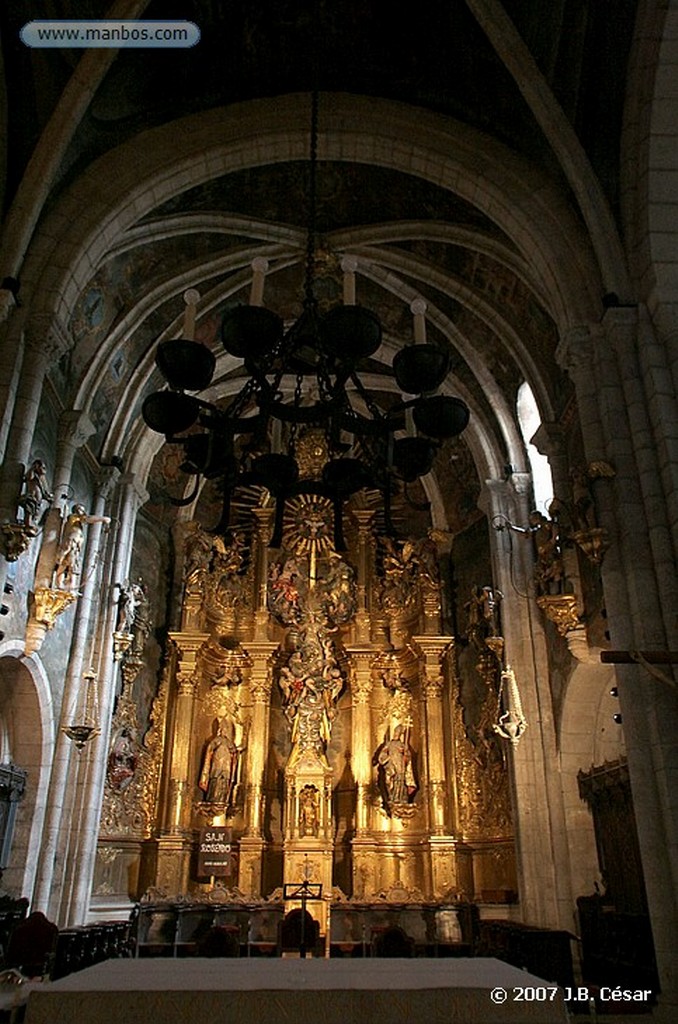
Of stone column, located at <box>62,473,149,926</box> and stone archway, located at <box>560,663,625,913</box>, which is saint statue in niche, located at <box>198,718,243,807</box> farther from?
stone archway, located at <box>560,663,625,913</box>

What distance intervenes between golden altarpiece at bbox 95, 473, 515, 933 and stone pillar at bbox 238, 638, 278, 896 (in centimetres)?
3

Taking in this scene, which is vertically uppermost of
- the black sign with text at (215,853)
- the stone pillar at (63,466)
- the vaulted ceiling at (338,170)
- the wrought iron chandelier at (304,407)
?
the vaulted ceiling at (338,170)

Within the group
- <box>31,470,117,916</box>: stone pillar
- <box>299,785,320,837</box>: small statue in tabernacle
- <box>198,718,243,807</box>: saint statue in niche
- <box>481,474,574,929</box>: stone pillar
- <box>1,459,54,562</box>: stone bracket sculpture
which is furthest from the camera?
<box>198,718,243,807</box>: saint statue in niche

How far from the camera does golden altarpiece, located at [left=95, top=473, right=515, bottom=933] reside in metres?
14.9

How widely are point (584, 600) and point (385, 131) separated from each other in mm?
7811

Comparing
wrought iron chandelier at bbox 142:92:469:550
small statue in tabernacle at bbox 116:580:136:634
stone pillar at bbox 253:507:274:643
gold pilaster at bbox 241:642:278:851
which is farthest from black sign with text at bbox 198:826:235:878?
wrought iron chandelier at bbox 142:92:469:550

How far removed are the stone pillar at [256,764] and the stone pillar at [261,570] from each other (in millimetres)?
393

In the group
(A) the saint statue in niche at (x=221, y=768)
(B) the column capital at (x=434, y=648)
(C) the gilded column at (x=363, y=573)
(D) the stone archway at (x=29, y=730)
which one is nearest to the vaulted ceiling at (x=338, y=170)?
(B) the column capital at (x=434, y=648)

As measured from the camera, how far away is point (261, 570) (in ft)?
60.5

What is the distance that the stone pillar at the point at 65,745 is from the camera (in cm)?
1121

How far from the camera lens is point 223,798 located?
52.8 feet

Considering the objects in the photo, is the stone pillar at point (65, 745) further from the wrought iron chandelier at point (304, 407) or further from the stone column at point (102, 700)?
the wrought iron chandelier at point (304, 407)

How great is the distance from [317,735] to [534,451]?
755 centimetres

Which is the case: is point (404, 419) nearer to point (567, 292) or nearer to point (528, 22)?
point (567, 292)
